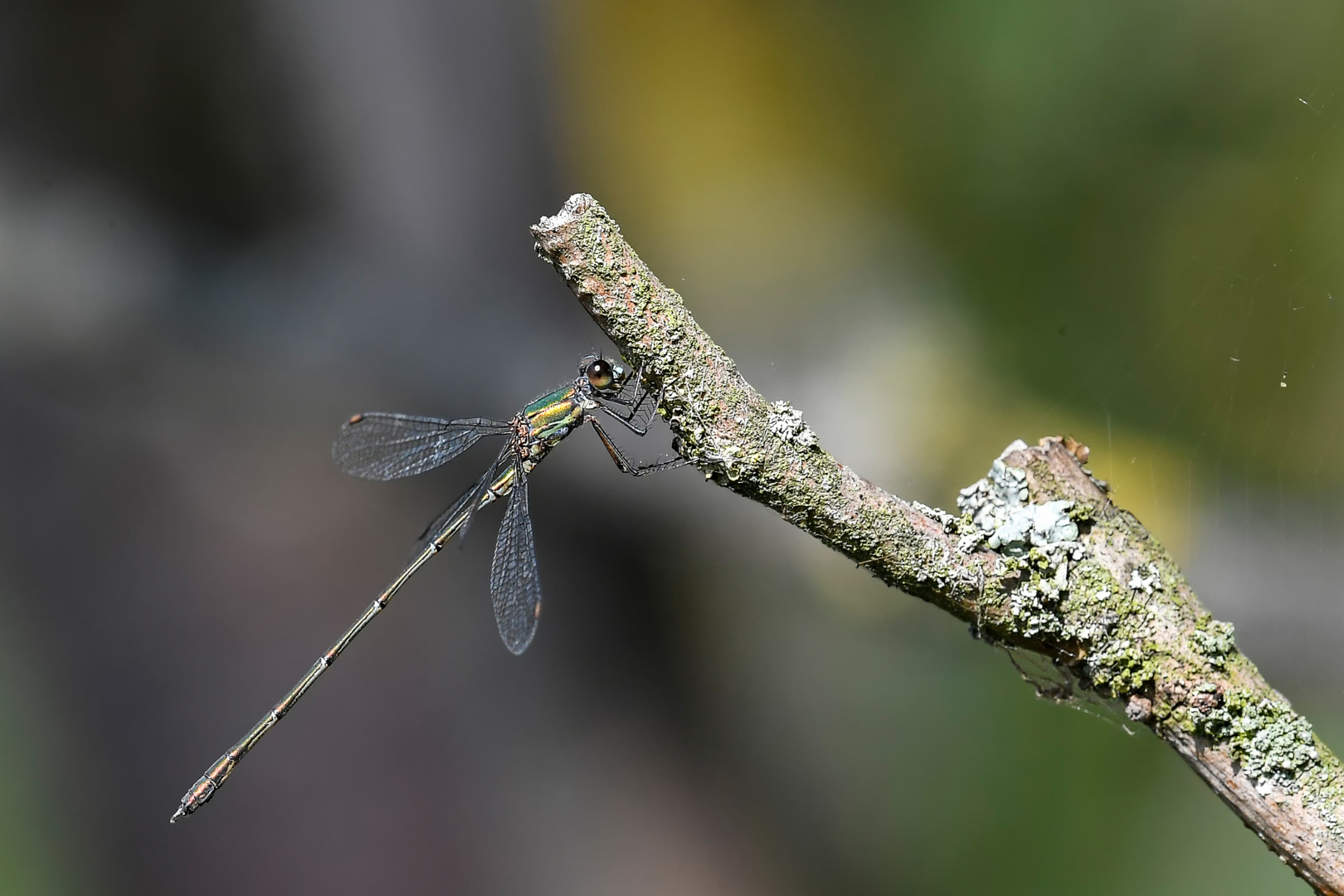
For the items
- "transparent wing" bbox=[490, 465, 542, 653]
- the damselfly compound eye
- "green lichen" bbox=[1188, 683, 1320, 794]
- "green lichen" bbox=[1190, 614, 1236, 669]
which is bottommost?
"transparent wing" bbox=[490, 465, 542, 653]

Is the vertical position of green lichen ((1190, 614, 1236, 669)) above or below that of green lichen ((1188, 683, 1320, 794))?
above

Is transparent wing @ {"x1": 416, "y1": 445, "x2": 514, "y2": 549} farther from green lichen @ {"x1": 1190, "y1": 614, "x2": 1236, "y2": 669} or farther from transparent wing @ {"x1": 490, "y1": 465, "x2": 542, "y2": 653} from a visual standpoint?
green lichen @ {"x1": 1190, "y1": 614, "x2": 1236, "y2": 669}

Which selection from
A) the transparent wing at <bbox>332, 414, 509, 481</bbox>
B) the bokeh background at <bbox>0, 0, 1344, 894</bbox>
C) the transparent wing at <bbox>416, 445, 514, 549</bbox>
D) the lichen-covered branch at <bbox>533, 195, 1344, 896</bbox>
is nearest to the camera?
the lichen-covered branch at <bbox>533, 195, 1344, 896</bbox>

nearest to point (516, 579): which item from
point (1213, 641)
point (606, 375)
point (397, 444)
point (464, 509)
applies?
point (464, 509)

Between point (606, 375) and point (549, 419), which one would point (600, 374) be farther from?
point (549, 419)

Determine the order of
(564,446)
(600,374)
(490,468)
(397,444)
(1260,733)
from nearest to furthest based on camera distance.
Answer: (1260,733), (600,374), (490,468), (397,444), (564,446)

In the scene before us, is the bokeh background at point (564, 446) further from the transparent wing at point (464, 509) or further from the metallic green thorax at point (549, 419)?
the metallic green thorax at point (549, 419)

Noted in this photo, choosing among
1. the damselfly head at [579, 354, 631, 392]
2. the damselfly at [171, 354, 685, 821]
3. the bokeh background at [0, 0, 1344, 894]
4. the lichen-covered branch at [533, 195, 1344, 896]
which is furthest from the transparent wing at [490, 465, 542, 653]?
the bokeh background at [0, 0, 1344, 894]
